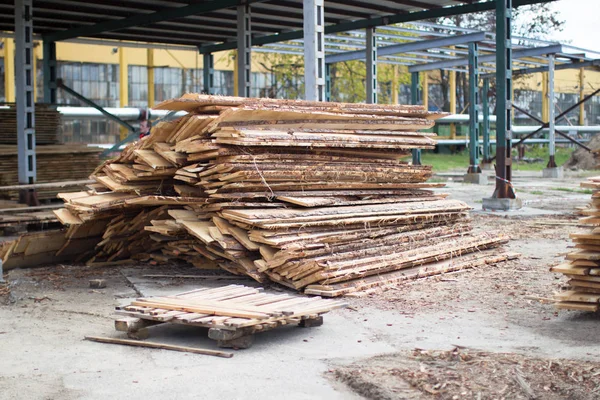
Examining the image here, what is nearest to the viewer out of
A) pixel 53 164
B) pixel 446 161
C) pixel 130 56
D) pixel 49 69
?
pixel 53 164

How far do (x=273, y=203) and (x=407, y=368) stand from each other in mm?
3764

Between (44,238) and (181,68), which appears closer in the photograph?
(44,238)

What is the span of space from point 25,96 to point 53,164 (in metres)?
2.23

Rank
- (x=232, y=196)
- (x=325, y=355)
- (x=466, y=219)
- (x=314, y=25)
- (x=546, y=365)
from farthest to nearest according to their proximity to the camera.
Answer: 1. (x=314, y=25)
2. (x=466, y=219)
3. (x=232, y=196)
4. (x=325, y=355)
5. (x=546, y=365)

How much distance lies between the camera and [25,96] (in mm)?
15445

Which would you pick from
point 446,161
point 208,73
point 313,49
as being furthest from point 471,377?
point 446,161

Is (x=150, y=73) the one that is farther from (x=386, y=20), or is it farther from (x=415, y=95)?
(x=386, y=20)

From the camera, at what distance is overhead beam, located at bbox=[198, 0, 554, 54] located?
17375 mm

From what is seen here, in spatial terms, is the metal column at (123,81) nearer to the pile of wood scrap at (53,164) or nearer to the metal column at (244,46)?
the pile of wood scrap at (53,164)

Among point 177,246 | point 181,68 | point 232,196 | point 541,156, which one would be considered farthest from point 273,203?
point 541,156

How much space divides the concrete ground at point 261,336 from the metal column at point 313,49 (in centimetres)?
400

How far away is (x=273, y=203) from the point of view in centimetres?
906

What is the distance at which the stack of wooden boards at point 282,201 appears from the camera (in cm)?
866

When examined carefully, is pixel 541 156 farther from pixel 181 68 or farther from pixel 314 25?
pixel 314 25
